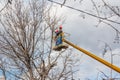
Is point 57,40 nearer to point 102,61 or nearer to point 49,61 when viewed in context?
point 102,61

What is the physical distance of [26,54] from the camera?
15047mm

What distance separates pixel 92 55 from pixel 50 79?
9.65m

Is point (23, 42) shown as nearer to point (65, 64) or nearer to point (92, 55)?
point (65, 64)

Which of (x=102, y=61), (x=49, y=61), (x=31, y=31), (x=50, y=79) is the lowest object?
(x=102, y=61)

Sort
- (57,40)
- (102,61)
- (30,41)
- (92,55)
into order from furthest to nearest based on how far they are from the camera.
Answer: (30,41) → (57,40) → (92,55) → (102,61)

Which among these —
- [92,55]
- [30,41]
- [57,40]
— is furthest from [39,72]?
[92,55]

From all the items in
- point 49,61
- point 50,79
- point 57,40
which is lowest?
point 57,40

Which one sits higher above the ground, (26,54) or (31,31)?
(31,31)

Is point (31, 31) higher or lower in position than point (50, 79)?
higher

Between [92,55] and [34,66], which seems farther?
[34,66]

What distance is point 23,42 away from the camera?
50.5 feet

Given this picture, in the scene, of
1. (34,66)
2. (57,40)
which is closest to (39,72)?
(34,66)

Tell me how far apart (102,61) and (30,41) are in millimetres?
11148

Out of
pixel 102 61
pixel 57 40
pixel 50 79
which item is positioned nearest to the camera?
pixel 102 61
